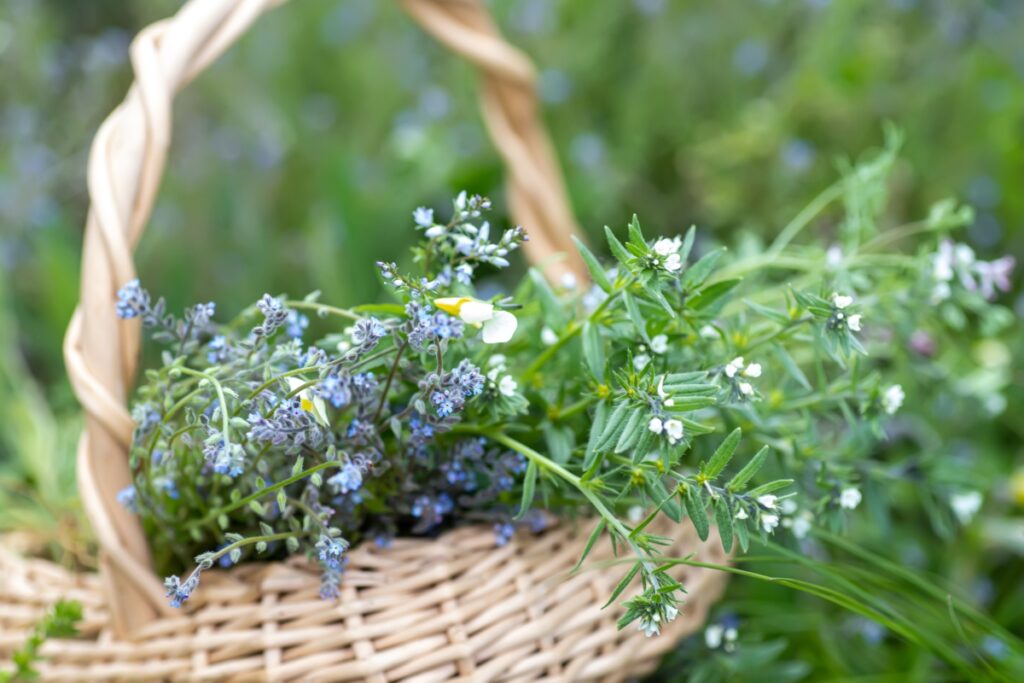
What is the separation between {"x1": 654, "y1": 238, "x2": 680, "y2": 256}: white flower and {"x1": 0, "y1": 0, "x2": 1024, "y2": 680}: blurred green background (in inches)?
22.6

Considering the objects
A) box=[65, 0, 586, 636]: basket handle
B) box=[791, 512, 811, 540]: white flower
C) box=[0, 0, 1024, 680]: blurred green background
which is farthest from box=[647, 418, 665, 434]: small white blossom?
box=[0, 0, 1024, 680]: blurred green background

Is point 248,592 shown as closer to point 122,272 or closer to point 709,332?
point 122,272

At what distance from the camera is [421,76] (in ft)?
5.20

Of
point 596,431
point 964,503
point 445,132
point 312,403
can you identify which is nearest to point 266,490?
point 312,403

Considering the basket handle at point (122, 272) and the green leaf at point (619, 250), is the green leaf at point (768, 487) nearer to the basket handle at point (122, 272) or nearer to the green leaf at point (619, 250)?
the green leaf at point (619, 250)

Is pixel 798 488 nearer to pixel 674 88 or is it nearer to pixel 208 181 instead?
pixel 674 88

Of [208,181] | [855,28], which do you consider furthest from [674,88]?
[208,181]

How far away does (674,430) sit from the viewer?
1.44ft

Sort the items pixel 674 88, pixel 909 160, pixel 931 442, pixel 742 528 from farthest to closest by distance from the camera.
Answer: pixel 674 88
pixel 909 160
pixel 931 442
pixel 742 528

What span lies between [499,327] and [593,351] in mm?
86

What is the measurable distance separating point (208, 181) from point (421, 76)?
44 cm

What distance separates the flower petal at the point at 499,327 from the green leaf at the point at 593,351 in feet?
0.26

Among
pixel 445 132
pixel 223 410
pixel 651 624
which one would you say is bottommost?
pixel 651 624

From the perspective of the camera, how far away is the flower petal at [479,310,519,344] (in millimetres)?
445
